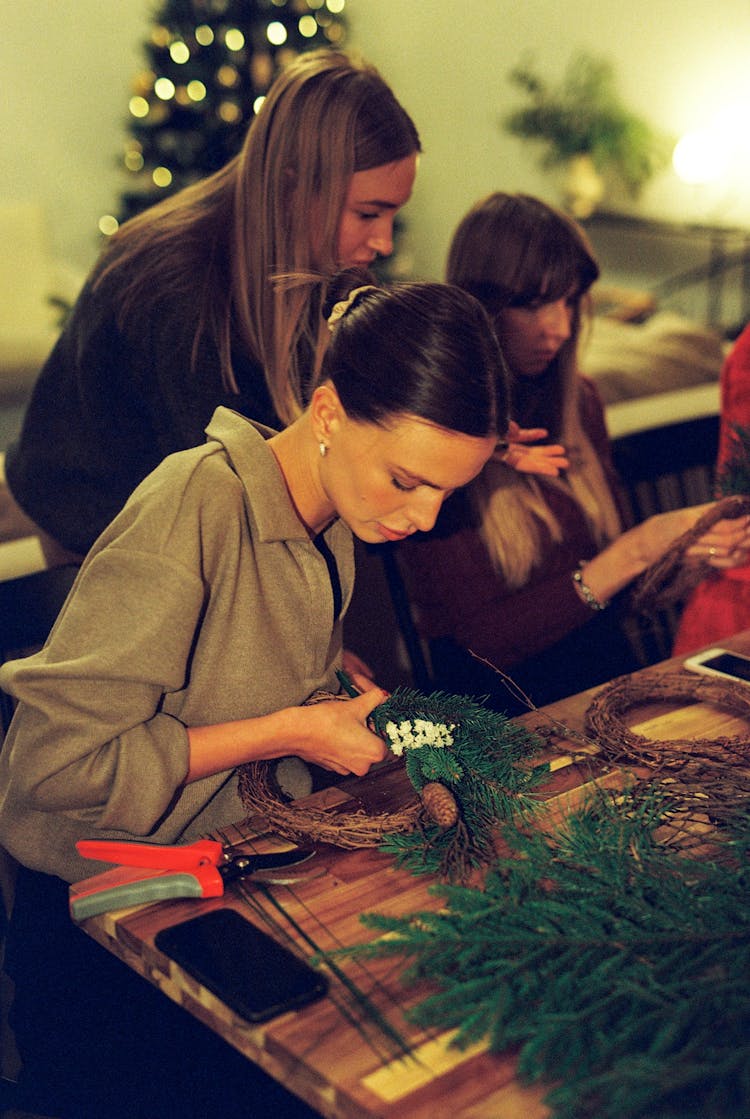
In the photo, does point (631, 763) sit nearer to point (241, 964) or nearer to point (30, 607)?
point (241, 964)

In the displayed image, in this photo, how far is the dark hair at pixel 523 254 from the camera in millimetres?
2016

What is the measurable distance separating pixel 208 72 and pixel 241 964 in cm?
510

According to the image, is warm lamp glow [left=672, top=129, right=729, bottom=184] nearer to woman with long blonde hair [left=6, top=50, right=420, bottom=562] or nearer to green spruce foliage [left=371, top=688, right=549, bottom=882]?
woman with long blonde hair [left=6, top=50, right=420, bottom=562]

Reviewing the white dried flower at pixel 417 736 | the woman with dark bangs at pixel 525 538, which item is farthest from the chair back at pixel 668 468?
the white dried flower at pixel 417 736

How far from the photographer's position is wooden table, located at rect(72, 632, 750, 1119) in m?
0.84

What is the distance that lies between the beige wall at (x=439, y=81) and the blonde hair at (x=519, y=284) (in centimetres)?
397

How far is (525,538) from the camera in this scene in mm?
2082

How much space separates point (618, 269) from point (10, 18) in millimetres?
3372

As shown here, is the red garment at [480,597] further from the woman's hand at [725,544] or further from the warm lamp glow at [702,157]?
the warm lamp glow at [702,157]

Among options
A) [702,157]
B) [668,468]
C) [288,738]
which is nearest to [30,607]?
[288,738]

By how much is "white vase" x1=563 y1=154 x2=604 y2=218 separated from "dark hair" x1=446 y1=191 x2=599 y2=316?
4.34 metres

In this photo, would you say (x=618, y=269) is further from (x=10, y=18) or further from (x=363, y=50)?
(x=10, y=18)

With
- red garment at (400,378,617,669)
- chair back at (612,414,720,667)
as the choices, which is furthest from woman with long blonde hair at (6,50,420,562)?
chair back at (612,414,720,667)

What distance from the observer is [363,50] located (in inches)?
274
